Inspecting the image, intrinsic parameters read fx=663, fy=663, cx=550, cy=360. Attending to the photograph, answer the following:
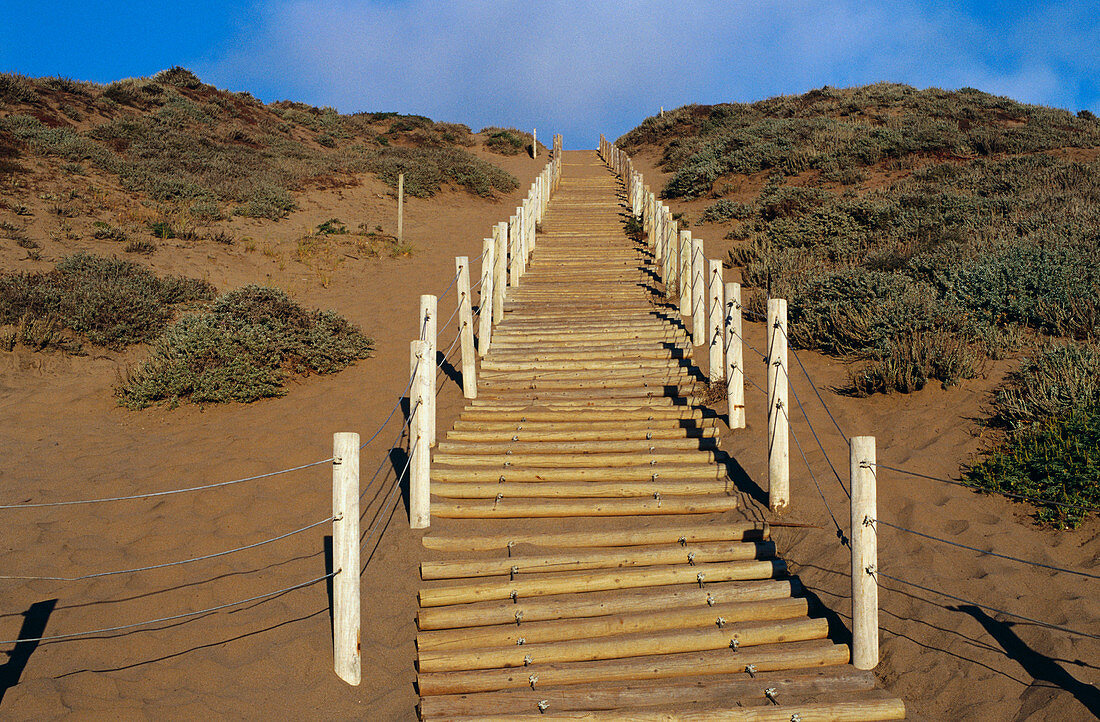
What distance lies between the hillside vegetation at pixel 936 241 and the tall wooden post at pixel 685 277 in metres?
1.25

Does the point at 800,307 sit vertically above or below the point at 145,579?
above

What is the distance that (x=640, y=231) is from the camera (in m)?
15.7

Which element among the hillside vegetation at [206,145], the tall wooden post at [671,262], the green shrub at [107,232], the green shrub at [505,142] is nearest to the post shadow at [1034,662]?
the tall wooden post at [671,262]

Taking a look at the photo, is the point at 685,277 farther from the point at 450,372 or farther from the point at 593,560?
the point at 593,560

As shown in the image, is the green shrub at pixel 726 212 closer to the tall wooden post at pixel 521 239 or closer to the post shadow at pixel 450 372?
the tall wooden post at pixel 521 239

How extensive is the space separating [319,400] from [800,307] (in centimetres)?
675

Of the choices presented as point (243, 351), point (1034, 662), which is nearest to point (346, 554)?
point (1034, 662)

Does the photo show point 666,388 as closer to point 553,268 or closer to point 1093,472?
point 1093,472

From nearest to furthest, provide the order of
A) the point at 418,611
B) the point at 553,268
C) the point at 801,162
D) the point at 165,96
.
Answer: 1. the point at 418,611
2. the point at 553,268
3. the point at 801,162
4. the point at 165,96

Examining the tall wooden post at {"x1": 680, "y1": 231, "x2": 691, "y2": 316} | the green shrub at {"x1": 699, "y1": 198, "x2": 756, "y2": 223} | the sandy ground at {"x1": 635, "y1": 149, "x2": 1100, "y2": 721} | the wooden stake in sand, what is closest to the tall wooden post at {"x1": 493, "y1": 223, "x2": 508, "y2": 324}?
the tall wooden post at {"x1": 680, "y1": 231, "x2": 691, "y2": 316}

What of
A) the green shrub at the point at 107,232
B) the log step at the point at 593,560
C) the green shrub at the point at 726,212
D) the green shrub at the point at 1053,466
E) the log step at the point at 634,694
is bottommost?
the log step at the point at 634,694

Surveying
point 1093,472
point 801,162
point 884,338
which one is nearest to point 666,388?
point 884,338

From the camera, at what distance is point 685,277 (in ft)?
33.9

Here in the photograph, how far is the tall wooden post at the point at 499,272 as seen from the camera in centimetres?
1011
